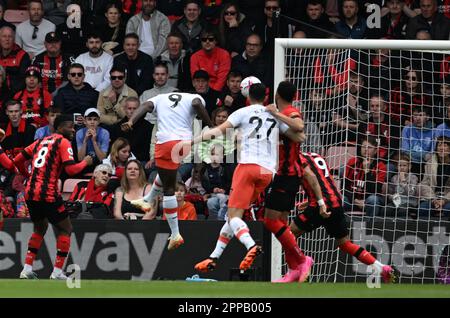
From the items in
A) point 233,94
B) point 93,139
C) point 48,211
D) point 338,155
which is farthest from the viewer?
point 233,94

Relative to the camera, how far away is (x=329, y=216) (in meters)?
14.9

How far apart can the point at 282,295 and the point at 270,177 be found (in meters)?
3.08

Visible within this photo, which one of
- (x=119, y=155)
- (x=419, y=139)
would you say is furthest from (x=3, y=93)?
(x=419, y=139)

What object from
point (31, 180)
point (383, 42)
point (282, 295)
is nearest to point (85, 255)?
point (31, 180)

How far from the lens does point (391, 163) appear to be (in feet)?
56.8

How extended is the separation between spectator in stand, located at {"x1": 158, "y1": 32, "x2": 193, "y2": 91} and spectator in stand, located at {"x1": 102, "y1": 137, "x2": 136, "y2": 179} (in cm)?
207

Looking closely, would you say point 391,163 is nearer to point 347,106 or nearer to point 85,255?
point 347,106

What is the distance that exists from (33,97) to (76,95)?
737 mm

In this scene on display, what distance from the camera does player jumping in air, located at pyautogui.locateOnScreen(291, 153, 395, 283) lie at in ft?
49.2

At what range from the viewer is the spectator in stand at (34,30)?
835 inches

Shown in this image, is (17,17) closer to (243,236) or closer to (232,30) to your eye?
(232,30)

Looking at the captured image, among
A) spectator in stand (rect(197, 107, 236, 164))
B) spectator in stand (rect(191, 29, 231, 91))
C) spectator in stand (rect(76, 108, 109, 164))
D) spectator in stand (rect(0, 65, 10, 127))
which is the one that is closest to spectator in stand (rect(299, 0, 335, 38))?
spectator in stand (rect(191, 29, 231, 91))

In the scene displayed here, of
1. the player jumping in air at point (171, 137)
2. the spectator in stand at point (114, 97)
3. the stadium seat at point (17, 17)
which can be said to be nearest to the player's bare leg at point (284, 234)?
the player jumping in air at point (171, 137)

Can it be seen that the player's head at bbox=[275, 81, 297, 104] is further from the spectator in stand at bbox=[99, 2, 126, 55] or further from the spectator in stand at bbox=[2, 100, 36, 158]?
the spectator in stand at bbox=[99, 2, 126, 55]
